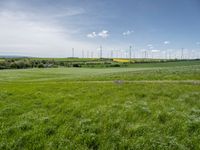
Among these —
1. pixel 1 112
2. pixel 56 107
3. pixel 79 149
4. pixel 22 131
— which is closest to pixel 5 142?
pixel 22 131

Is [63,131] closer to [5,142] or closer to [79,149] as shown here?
[79,149]

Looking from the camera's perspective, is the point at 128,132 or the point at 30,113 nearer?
the point at 128,132

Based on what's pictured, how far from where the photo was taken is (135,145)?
6.55 metres

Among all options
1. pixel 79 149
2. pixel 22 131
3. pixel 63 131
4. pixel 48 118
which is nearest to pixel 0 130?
pixel 22 131

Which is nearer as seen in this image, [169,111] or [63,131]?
[63,131]

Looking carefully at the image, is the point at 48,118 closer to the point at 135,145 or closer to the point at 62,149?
the point at 62,149

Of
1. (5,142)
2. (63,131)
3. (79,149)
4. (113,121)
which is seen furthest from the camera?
(113,121)

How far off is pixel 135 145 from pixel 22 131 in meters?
4.42

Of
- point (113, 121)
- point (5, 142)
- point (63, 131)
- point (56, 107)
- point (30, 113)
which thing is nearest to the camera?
point (5, 142)

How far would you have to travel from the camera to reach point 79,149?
20.6 feet

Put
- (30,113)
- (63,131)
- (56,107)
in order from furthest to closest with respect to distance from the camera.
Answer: (56,107)
(30,113)
(63,131)

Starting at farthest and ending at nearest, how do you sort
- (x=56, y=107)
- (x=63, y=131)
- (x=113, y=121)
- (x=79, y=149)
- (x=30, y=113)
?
(x=56, y=107), (x=30, y=113), (x=113, y=121), (x=63, y=131), (x=79, y=149)

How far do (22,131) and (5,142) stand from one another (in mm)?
920

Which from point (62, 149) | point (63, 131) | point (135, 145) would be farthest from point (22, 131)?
point (135, 145)
